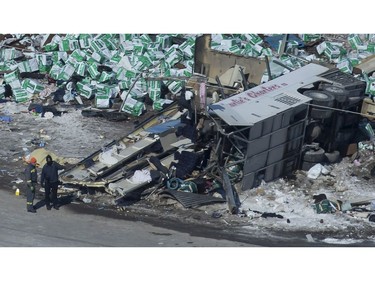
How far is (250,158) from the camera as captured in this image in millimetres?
16359

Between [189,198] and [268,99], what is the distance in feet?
9.70

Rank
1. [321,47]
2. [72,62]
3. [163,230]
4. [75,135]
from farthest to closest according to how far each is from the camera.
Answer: [321,47]
[72,62]
[75,135]
[163,230]

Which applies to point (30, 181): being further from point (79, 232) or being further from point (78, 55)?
point (78, 55)

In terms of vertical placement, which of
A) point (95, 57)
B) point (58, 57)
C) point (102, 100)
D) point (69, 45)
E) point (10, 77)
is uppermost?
point (69, 45)

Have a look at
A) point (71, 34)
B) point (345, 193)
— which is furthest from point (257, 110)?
point (71, 34)

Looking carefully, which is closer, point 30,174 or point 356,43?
point 30,174

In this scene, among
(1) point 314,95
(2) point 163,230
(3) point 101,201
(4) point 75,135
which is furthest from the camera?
(4) point 75,135

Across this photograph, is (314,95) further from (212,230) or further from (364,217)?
(212,230)

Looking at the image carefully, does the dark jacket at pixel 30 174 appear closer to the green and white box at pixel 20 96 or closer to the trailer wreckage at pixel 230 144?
the trailer wreckage at pixel 230 144

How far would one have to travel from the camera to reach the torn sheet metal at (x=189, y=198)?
15953 millimetres

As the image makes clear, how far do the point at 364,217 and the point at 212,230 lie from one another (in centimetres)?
324

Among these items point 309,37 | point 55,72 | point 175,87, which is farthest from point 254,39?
point 55,72

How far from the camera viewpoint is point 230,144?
1648 cm

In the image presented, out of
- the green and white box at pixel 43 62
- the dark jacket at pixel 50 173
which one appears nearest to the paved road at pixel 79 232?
the dark jacket at pixel 50 173
